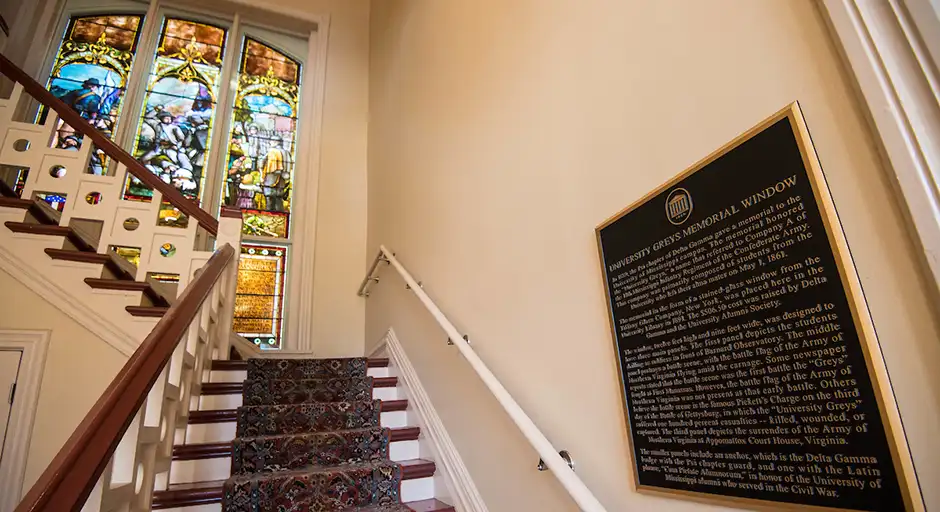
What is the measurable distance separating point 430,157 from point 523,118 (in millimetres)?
1263

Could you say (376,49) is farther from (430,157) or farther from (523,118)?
(523,118)

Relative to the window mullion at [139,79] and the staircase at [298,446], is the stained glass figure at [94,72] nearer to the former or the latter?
the window mullion at [139,79]

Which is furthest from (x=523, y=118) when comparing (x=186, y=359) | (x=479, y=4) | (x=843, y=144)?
(x=186, y=359)

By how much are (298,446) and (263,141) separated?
3788 millimetres

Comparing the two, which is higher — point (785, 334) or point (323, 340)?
point (323, 340)

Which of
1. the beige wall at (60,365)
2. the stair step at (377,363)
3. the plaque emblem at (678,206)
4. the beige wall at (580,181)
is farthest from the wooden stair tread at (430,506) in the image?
the beige wall at (60,365)

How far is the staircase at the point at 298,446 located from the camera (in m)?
2.09

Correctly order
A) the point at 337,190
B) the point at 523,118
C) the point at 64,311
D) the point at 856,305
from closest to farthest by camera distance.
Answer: the point at 856,305 < the point at 523,118 < the point at 64,311 < the point at 337,190

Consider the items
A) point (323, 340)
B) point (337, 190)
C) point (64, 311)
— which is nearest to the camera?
point (64, 311)

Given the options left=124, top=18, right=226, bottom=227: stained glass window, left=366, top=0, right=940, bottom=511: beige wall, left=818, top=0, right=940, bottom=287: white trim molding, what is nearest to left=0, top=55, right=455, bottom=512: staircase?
left=366, top=0, right=940, bottom=511: beige wall

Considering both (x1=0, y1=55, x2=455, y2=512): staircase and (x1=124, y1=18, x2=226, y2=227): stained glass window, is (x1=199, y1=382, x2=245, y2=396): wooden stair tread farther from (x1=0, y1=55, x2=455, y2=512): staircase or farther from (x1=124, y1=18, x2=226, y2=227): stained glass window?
(x1=124, y1=18, x2=226, y2=227): stained glass window

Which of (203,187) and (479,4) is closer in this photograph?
(479,4)

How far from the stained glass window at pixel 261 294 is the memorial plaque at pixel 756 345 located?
399cm

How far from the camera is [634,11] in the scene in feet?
4.72
